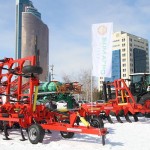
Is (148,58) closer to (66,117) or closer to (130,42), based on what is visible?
(130,42)

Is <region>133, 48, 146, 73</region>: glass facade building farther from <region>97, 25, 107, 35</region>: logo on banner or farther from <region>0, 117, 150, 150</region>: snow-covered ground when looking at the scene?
<region>0, 117, 150, 150</region>: snow-covered ground

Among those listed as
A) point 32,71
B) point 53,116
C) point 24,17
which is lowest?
point 53,116

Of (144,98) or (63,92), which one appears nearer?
(144,98)

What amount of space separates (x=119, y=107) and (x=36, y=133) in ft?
21.5

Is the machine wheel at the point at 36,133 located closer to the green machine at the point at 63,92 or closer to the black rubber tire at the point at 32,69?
the black rubber tire at the point at 32,69

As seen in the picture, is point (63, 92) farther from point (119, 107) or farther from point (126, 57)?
point (126, 57)

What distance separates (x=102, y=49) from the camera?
15156mm

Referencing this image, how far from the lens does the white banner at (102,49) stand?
14727mm

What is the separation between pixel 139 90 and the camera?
16297mm

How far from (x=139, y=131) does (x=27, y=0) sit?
157521 millimetres

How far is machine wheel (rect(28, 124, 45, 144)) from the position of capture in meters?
7.91

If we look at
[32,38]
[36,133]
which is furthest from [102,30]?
[32,38]

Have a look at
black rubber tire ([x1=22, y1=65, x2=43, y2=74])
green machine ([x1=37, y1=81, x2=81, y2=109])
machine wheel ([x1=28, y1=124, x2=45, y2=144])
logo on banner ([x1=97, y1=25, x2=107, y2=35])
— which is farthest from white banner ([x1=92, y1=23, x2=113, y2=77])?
machine wheel ([x1=28, y1=124, x2=45, y2=144])

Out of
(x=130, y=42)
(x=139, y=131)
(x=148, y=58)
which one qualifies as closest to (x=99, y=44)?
(x=139, y=131)
